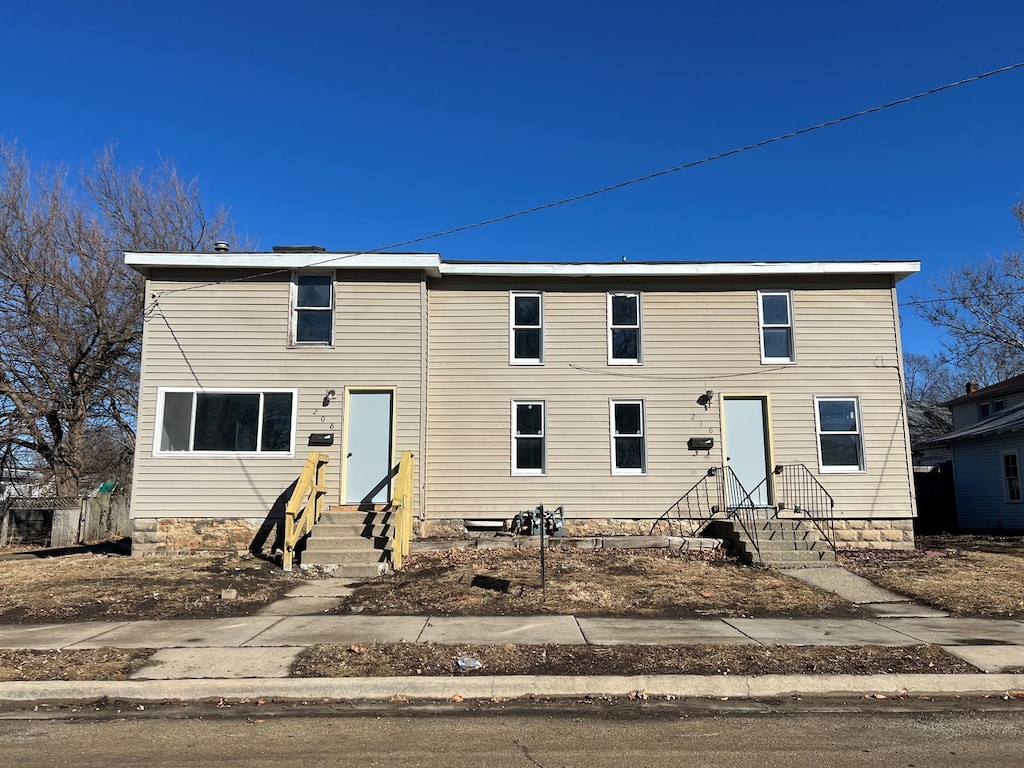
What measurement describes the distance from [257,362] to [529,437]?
18.0ft

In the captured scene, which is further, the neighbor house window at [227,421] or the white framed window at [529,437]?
the white framed window at [529,437]

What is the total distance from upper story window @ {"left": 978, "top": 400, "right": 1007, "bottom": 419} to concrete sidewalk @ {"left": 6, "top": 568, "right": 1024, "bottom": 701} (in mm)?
23105

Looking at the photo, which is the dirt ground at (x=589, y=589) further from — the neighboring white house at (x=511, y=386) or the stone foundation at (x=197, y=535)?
the stone foundation at (x=197, y=535)

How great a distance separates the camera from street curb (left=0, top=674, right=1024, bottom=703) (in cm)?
548

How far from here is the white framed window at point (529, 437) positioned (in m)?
13.7

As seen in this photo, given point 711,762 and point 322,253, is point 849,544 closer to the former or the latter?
point 711,762

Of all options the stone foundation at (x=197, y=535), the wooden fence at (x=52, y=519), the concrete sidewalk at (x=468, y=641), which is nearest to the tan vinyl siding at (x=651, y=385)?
the stone foundation at (x=197, y=535)

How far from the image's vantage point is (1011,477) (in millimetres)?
19250

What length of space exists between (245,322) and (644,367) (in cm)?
796

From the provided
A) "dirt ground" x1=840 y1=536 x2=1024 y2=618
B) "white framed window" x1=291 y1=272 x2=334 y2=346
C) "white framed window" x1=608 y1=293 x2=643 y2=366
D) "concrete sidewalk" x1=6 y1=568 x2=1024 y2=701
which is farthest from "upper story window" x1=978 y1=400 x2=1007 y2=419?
"white framed window" x1=291 y1=272 x2=334 y2=346

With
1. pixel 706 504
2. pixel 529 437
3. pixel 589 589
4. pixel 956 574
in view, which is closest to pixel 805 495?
pixel 706 504

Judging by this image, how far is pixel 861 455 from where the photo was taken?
13.8 metres

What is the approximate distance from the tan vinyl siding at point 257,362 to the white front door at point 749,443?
242 inches

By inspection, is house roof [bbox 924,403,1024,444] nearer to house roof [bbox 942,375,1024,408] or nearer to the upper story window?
house roof [bbox 942,375,1024,408]
